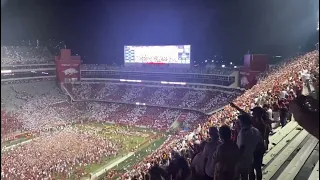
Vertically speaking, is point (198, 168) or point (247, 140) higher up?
point (247, 140)

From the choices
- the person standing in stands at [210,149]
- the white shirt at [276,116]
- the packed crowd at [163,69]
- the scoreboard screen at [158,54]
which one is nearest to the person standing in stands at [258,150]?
the person standing in stands at [210,149]

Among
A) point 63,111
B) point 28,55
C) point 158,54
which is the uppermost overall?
point 158,54

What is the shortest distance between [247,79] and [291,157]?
80.0 feet

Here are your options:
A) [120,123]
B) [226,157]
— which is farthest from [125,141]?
[226,157]

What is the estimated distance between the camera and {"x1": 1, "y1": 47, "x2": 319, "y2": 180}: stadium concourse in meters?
5.97

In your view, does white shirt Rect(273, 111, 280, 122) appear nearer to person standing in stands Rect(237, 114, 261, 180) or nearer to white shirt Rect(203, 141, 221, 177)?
person standing in stands Rect(237, 114, 261, 180)

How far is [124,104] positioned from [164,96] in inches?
152

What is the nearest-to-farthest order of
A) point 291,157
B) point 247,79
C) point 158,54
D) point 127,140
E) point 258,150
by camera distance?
point 258,150, point 291,157, point 127,140, point 247,79, point 158,54

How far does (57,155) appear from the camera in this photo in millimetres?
17422

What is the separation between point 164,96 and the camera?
1326 inches

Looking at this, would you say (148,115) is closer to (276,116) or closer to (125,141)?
(125,141)

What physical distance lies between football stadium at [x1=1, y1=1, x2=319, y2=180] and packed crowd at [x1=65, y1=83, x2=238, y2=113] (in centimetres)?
10

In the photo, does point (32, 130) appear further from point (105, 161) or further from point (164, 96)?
point (164, 96)

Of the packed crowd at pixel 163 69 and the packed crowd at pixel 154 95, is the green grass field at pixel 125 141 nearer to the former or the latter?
the packed crowd at pixel 154 95
